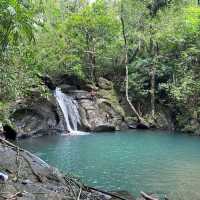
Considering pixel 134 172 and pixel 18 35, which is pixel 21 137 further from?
pixel 18 35

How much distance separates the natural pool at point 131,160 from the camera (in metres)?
11.8

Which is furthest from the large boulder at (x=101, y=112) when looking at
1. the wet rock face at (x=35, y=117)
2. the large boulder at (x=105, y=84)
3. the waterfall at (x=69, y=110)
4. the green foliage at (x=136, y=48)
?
the wet rock face at (x=35, y=117)

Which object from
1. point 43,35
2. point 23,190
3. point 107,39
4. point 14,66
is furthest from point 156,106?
point 23,190

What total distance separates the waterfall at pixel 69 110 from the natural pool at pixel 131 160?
3.14 meters

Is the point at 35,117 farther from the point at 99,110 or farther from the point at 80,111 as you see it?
the point at 99,110

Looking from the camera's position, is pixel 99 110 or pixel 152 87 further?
pixel 152 87

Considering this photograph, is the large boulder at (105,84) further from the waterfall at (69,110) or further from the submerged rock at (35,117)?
the submerged rock at (35,117)

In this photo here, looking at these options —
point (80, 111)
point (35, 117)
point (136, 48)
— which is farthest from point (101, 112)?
point (136, 48)

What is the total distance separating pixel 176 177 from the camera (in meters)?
13.1

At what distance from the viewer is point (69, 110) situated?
94.1ft

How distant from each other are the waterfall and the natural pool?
314 cm

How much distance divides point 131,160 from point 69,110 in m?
12.8

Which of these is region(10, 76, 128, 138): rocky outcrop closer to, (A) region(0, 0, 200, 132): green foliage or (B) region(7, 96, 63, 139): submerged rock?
(B) region(7, 96, 63, 139): submerged rock

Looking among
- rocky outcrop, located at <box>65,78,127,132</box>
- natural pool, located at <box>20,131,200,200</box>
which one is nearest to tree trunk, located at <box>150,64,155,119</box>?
rocky outcrop, located at <box>65,78,127,132</box>
